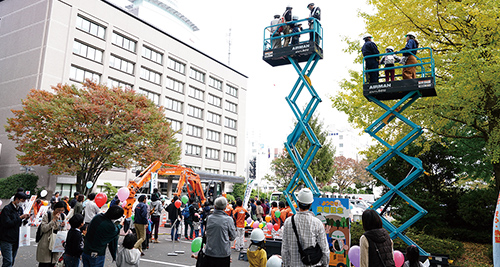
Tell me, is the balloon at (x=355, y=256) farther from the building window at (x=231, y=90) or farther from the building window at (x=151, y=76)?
the building window at (x=231, y=90)

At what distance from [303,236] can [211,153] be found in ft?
165

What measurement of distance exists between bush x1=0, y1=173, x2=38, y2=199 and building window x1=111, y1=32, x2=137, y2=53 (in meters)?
18.0

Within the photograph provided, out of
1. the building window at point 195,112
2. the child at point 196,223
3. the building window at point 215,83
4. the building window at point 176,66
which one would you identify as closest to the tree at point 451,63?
the child at point 196,223

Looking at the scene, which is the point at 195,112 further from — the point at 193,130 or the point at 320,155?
the point at 320,155

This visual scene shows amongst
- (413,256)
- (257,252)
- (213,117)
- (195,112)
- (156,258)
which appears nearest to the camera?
(413,256)

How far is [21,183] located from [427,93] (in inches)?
1232

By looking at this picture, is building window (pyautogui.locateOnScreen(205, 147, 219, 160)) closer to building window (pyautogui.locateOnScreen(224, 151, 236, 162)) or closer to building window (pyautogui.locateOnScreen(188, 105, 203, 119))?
building window (pyautogui.locateOnScreen(224, 151, 236, 162))

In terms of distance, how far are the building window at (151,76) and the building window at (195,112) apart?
7042 millimetres

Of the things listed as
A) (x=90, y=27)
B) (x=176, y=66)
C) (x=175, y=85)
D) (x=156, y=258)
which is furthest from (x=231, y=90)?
(x=156, y=258)

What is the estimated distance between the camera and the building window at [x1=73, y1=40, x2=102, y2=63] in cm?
3444

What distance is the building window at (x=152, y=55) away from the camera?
42.9 metres

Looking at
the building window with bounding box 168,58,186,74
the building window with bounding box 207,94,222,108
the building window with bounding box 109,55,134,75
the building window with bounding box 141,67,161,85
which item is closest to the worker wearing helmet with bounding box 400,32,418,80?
the building window with bounding box 109,55,134,75

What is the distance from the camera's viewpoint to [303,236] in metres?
4.52

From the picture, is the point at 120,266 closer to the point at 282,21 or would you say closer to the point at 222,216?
the point at 222,216
